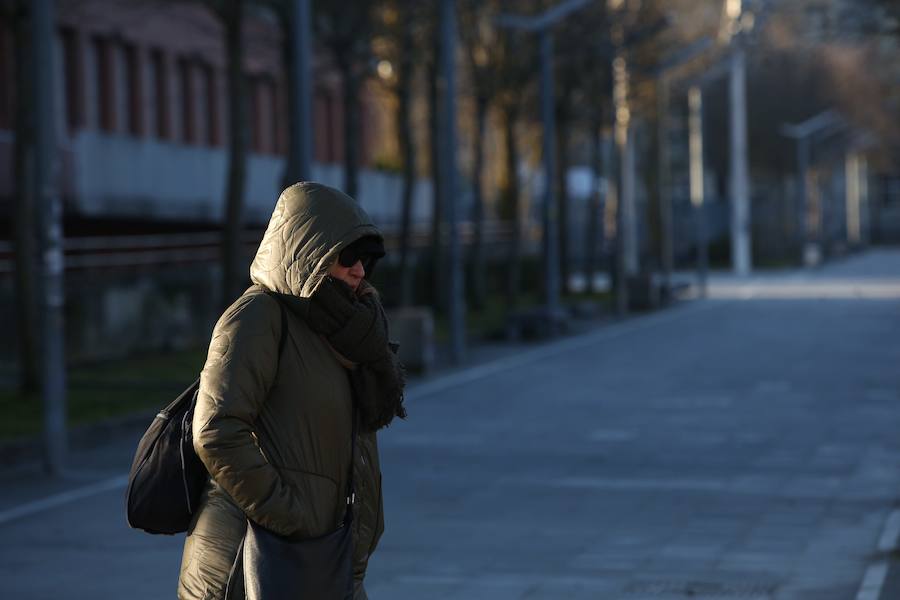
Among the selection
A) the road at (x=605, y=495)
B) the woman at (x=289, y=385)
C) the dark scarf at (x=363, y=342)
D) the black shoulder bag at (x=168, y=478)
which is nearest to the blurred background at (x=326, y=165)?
the road at (x=605, y=495)

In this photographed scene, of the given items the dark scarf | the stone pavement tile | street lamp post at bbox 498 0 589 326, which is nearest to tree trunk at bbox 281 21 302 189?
street lamp post at bbox 498 0 589 326

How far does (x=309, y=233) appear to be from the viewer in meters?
4.85

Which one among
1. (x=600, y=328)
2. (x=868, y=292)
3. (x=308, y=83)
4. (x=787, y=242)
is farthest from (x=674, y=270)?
(x=308, y=83)

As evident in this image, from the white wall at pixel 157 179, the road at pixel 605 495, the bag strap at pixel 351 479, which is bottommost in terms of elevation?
the road at pixel 605 495

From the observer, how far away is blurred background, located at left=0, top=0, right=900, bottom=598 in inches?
803

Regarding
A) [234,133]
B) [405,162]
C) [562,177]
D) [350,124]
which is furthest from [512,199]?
[234,133]

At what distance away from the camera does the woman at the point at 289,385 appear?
4.77 meters

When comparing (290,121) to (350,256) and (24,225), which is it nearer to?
(24,225)

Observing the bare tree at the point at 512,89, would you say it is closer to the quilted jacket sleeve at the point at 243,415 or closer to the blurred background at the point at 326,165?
the blurred background at the point at 326,165

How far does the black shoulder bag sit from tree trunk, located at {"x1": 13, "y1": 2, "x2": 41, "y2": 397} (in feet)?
50.5

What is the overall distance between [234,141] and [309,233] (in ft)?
63.7

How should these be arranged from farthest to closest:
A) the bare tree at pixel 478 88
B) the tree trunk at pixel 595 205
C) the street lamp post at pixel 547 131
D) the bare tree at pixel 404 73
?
the tree trunk at pixel 595 205
the bare tree at pixel 478 88
the street lamp post at pixel 547 131
the bare tree at pixel 404 73

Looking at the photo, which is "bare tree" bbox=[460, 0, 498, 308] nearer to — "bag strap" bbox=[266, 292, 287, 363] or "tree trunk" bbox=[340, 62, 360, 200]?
"tree trunk" bbox=[340, 62, 360, 200]

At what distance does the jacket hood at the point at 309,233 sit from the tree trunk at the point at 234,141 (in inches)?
752
